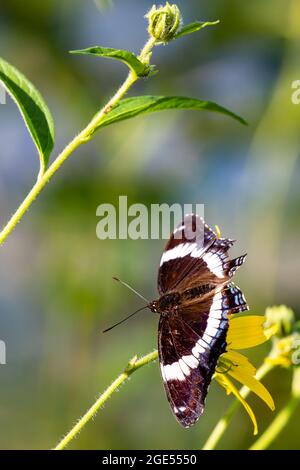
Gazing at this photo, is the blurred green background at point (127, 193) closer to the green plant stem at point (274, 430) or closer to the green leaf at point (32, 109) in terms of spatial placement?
the green plant stem at point (274, 430)

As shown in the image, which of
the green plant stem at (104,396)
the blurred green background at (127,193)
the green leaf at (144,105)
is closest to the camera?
the green plant stem at (104,396)

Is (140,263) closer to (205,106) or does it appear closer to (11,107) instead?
(11,107)

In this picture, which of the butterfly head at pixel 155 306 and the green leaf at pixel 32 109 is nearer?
the green leaf at pixel 32 109

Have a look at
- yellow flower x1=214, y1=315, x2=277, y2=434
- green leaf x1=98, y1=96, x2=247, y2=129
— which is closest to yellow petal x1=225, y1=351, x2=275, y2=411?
yellow flower x1=214, y1=315, x2=277, y2=434

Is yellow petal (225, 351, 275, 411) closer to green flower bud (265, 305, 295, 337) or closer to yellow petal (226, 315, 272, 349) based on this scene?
yellow petal (226, 315, 272, 349)

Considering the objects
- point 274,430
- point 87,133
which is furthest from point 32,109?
point 274,430

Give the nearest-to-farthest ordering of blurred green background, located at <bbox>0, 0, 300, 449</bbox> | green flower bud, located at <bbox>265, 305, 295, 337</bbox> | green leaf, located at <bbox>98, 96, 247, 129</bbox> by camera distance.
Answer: green leaf, located at <bbox>98, 96, 247, 129</bbox> < green flower bud, located at <bbox>265, 305, 295, 337</bbox> < blurred green background, located at <bbox>0, 0, 300, 449</bbox>

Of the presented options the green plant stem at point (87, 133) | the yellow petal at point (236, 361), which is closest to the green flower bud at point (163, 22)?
the green plant stem at point (87, 133)
